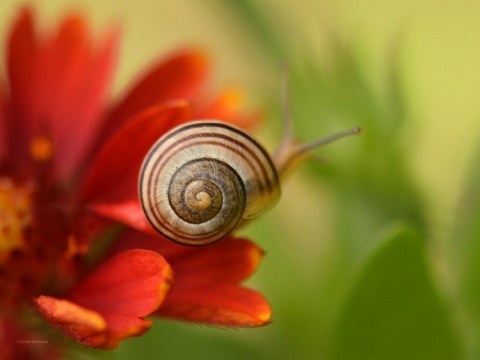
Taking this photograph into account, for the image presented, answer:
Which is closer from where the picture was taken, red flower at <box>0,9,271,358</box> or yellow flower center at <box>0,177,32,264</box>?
red flower at <box>0,9,271,358</box>

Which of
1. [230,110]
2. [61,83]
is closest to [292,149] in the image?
[230,110]

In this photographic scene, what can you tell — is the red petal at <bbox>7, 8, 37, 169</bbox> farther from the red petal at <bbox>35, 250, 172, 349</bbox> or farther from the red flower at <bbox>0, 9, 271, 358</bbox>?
the red petal at <bbox>35, 250, 172, 349</bbox>

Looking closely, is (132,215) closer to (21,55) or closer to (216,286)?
(216,286)

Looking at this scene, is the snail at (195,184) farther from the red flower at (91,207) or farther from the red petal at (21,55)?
the red petal at (21,55)

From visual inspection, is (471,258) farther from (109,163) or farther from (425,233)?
(109,163)

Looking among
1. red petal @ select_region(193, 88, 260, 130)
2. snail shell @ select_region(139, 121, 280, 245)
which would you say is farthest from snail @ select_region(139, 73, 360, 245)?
red petal @ select_region(193, 88, 260, 130)

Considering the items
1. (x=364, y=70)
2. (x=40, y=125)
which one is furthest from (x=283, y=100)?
(x=40, y=125)

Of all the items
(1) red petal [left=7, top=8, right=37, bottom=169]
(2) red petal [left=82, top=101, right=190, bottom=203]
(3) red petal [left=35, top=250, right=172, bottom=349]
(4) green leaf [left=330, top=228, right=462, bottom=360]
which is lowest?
(3) red petal [left=35, top=250, right=172, bottom=349]
